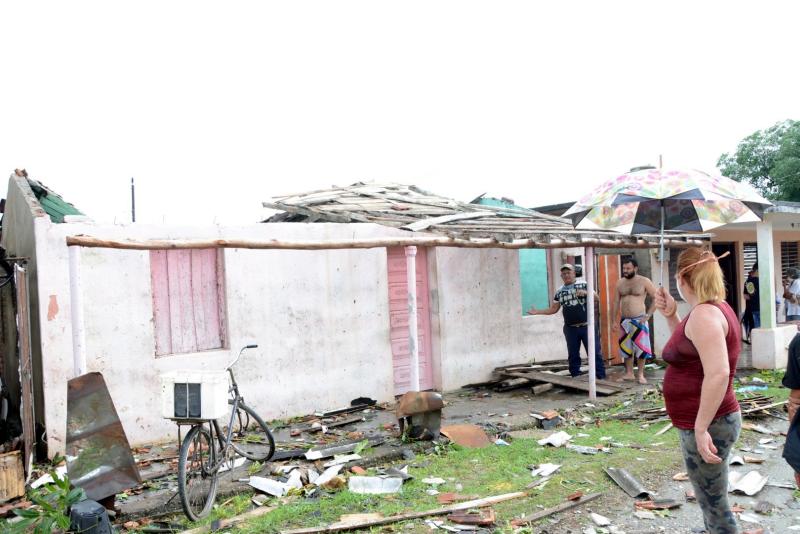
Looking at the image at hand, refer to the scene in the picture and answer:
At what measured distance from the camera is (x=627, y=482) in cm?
584

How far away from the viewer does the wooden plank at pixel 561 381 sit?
974cm

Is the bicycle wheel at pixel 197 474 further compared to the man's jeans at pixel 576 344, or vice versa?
the man's jeans at pixel 576 344

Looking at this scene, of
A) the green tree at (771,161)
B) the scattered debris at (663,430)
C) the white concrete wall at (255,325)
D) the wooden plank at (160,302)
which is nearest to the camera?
the white concrete wall at (255,325)

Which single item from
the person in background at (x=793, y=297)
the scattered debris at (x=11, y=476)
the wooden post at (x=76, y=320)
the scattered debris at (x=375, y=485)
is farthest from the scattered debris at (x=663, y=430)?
the person in background at (x=793, y=297)

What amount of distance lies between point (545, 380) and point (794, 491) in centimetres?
466

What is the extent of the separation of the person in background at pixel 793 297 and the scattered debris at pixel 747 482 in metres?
9.06

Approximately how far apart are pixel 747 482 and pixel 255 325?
5757 millimetres

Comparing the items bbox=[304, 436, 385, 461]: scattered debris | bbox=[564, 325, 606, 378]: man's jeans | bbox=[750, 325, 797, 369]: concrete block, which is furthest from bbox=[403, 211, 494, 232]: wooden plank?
bbox=[750, 325, 797, 369]: concrete block

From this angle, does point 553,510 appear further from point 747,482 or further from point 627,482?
point 747,482

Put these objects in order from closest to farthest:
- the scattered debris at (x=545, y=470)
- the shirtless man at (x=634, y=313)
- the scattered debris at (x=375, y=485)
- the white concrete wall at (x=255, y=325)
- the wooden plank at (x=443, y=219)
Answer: the scattered debris at (x=375, y=485) → the scattered debris at (x=545, y=470) → the white concrete wall at (x=255, y=325) → the wooden plank at (x=443, y=219) → the shirtless man at (x=634, y=313)

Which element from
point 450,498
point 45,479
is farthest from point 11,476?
point 450,498

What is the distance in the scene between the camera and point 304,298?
8930 mm

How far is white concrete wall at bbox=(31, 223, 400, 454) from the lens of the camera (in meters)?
7.12

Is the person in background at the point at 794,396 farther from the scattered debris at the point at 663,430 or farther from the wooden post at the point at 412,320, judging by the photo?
the wooden post at the point at 412,320
